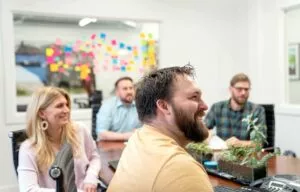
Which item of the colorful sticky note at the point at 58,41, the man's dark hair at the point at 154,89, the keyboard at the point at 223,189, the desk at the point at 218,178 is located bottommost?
the desk at the point at 218,178

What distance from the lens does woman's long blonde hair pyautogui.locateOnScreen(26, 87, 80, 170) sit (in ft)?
5.70

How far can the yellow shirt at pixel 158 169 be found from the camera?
87 cm

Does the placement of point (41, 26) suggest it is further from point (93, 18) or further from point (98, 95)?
point (98, 95)

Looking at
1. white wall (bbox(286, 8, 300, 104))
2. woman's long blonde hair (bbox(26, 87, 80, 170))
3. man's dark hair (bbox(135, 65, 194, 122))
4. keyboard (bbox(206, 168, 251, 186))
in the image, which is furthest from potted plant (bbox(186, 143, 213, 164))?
white wall (bbox(286, 8, 300, 104))

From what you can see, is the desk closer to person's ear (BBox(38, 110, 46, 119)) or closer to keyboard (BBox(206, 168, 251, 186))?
keyboard (BBox(206, 168, 251, 186))

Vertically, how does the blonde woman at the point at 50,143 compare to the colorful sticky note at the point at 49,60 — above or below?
below

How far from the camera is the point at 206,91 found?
4.80 meters

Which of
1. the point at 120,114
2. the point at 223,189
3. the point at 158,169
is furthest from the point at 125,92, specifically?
the point at 158,169

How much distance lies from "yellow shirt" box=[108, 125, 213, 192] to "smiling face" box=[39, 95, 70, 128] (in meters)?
0.98

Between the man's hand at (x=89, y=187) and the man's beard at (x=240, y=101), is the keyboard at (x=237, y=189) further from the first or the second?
the man's beard at (x=240, y=101)

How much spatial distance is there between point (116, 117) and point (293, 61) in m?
2.63

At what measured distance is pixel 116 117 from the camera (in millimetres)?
3277

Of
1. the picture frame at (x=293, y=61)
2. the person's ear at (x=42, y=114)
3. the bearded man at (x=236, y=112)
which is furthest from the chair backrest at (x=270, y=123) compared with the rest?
the person's ear at (x=42, y=114)

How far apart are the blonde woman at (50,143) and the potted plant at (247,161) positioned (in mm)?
732
